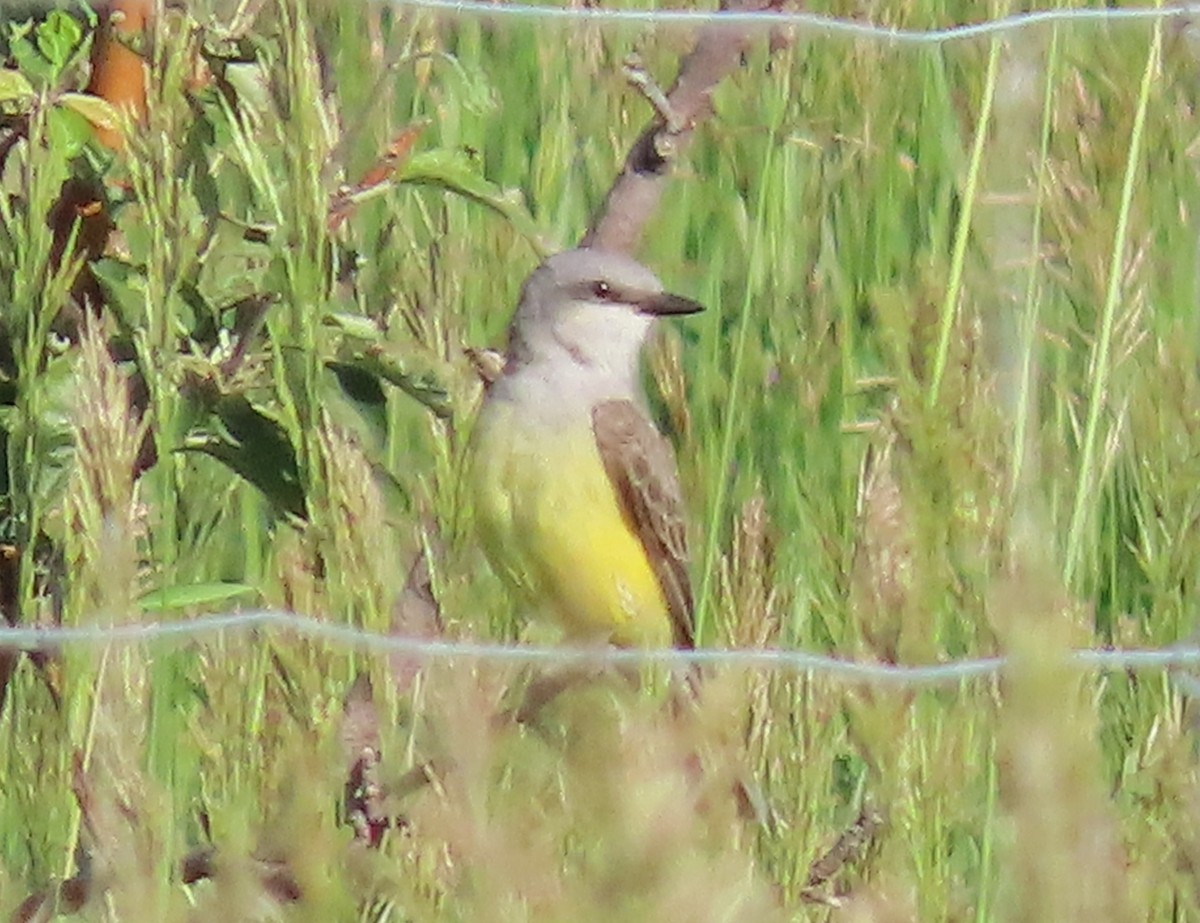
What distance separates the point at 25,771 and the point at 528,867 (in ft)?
1.51

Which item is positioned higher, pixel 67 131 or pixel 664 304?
pixel 67 131

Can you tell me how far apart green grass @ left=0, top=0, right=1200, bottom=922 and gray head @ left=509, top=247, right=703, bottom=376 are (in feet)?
0.08

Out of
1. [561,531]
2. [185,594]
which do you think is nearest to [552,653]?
[185,594]

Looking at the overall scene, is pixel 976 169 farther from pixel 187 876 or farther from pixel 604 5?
pixel 187 876

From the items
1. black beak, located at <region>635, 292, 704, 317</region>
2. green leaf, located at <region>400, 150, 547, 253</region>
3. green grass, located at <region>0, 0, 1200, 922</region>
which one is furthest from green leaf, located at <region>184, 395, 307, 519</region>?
black beak, located at <region>635, 292, 704, 317</region>

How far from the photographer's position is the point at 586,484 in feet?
5.63

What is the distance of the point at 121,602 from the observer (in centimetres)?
91

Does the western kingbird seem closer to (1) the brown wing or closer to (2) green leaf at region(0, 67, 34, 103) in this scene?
(1) the brown wing

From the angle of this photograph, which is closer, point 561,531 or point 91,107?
point 91,107

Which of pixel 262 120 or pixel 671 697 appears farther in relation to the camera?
pixel 262 120

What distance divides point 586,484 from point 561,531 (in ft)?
0.16

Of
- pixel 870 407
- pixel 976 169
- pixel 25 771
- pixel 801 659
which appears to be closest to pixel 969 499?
pixel 801 659

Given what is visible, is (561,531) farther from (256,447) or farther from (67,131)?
(67,131)

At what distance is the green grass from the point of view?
2.83ft
